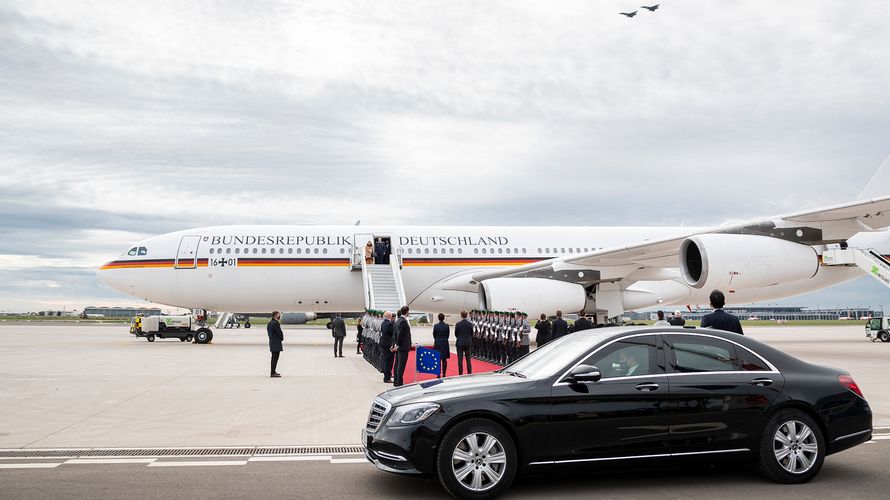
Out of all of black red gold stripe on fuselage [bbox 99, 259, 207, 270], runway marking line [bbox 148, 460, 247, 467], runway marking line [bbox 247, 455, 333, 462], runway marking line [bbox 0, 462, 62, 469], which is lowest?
runway marking line [bbox 247, 455, 333, 462]

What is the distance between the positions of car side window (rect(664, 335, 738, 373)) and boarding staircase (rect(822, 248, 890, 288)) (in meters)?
16.4

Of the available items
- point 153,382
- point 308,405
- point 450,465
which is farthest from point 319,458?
point 153,382

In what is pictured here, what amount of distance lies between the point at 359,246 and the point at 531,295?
7.01 meters

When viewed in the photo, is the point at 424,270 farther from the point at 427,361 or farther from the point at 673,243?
the point at 427,361

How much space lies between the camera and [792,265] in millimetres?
17094

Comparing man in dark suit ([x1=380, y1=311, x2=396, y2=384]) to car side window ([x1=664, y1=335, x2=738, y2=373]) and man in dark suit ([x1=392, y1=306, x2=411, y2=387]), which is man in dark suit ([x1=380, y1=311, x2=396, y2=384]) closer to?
man in dark suit ([x1=392, y1=306, x2=411, y2=387])

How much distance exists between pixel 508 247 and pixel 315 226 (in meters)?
7.16

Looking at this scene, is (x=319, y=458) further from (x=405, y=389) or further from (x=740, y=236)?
(x=740, y=236)

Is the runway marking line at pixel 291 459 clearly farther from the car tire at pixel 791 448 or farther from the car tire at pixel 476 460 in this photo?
the car tire at pixel 791 448

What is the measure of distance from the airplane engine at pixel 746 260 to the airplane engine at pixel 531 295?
4908 mm

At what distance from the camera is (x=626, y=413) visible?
6125 millimetres

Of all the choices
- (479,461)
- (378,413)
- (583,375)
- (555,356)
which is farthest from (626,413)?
(378,413)

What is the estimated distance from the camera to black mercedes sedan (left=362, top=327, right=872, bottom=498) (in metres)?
5.88

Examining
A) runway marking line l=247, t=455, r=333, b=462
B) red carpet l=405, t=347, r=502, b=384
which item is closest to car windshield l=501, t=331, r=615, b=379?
runway marking line l=247, t=455, r=333, b=462
